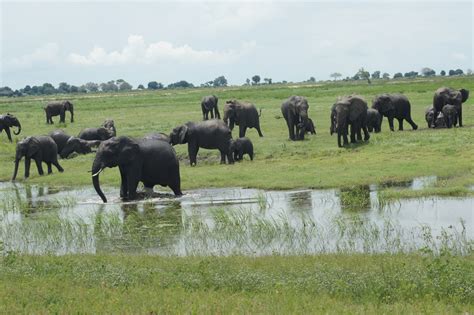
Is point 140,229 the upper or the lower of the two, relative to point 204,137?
lower

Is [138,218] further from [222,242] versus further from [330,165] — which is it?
Result: [330,165]

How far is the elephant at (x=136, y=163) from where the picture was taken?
70.9 ft

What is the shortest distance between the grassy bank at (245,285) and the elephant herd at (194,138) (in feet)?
28.0

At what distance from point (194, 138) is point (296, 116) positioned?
690cm

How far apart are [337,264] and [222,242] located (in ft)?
12.1

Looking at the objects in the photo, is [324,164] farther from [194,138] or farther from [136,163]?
[136,163]

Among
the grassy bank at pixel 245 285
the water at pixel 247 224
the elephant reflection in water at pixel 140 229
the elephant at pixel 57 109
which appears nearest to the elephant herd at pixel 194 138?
the water at pixel 247 224

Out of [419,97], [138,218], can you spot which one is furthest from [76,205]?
[419,97]

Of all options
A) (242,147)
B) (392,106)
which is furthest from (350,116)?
(392,106)

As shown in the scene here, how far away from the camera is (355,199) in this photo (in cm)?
1970

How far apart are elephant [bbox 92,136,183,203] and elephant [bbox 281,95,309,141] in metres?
11.7

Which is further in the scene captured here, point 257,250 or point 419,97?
point 419,97

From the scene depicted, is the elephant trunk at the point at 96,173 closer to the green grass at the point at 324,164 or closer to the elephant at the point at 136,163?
the elephant at the point at 136,163

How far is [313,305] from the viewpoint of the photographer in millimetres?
10320
